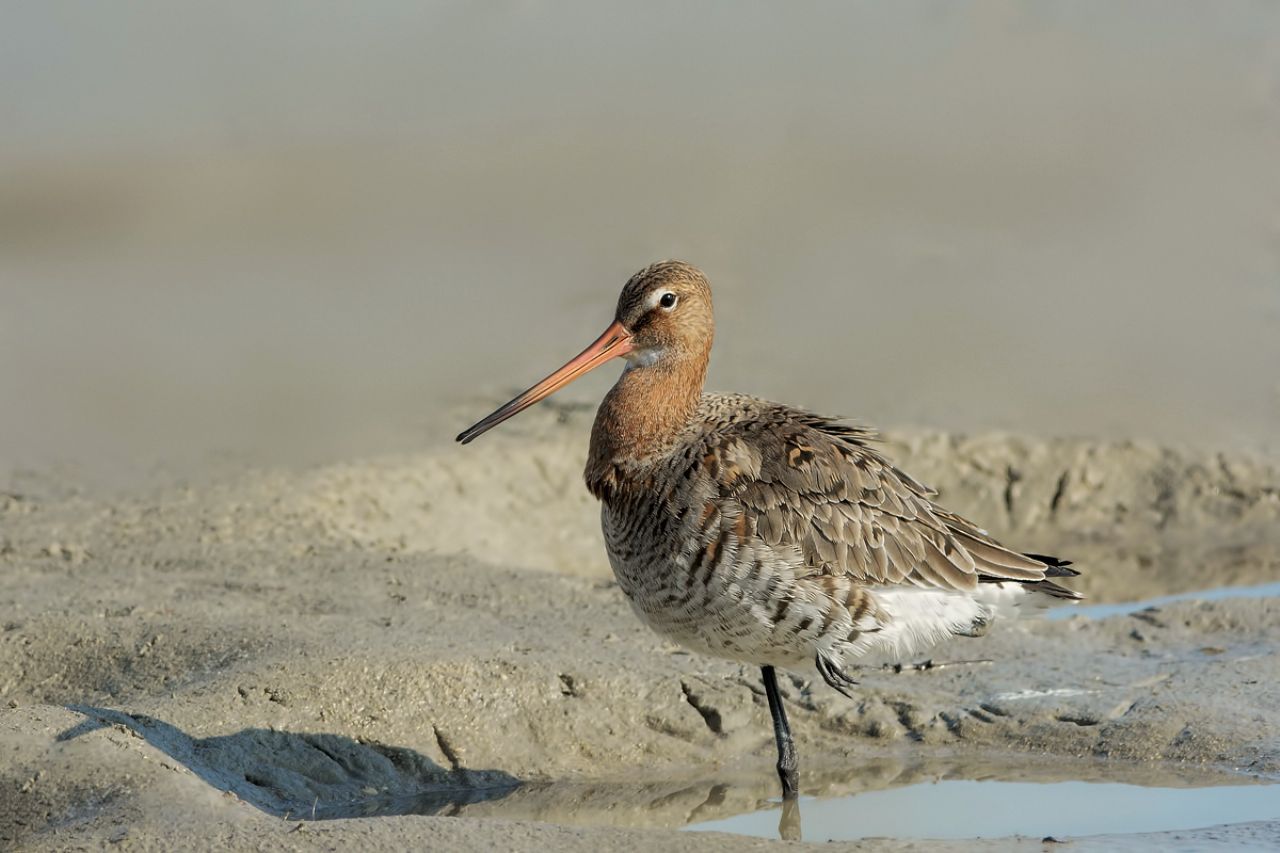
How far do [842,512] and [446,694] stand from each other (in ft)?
5.94

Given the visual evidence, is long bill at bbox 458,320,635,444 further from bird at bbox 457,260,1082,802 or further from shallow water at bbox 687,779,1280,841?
shallow water at bbox 687,779,1280,841

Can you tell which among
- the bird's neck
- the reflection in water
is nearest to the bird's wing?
the bird's neck

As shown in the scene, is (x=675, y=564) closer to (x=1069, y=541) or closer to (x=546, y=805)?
(x=546, y=805)

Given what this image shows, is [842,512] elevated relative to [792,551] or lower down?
elevated

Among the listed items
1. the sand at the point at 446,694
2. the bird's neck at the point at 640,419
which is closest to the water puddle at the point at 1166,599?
the sand at the point at 446,694

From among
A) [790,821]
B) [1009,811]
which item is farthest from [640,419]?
[1009,811]

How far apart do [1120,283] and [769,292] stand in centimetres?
296

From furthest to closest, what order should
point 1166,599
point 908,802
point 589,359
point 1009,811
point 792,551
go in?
point 1166,599 → point 589,359 → point 908,802 → point 1009,811 → point 792,551

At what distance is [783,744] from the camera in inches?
265

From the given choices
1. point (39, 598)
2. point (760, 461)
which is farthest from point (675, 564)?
point (39, 598)

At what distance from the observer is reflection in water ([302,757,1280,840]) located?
21.0 ft

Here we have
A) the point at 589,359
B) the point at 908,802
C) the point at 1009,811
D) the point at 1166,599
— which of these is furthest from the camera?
the point at 1166,599

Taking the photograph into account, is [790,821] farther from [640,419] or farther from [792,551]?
[640,419]

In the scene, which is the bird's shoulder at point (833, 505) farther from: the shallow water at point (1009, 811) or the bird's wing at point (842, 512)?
the shallow water at point (1009, 811)
